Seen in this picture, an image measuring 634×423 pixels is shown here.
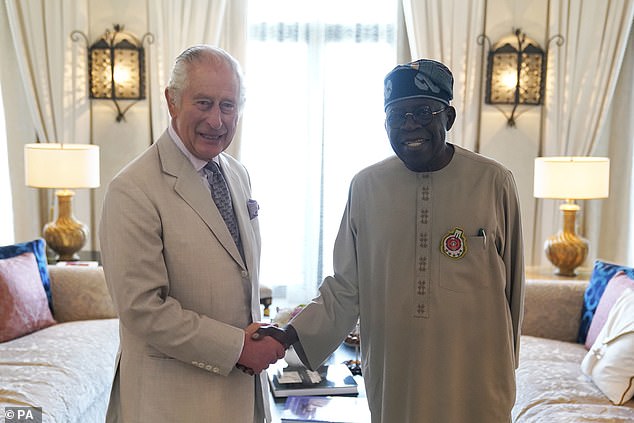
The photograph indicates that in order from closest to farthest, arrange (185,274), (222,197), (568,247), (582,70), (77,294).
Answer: (185,274)
(222,197)
(77,294)
(568,247)
(582,70)

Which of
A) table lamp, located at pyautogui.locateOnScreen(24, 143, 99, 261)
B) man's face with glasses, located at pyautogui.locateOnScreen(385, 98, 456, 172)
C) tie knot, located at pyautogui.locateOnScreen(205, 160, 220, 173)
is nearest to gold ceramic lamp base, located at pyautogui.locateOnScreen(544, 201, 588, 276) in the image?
man's face with glasses, located at pyautogui.locateOnScreen(385, 98, 456, 172)

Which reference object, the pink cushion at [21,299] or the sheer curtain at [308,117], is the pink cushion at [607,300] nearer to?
the sheer curtain at [308,117]

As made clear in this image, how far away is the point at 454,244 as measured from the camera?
1722 mm

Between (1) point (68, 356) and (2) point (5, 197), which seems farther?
(2) point (5, 197)

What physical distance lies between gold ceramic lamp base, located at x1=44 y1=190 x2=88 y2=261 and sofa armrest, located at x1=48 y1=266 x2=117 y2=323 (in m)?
0.47

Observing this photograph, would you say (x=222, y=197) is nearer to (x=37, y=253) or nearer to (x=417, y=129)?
(x=417, y=129)

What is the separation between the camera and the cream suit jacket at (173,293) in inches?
62.1

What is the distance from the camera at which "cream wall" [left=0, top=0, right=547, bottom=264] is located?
4410 mm

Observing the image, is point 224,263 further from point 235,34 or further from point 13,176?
point 13,176

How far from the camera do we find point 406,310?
1.75 meters

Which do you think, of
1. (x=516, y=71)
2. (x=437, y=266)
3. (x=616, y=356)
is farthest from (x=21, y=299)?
(x=516, y=71)

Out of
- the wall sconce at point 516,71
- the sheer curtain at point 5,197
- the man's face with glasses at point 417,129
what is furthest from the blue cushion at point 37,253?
the wall sconce at point 516,71

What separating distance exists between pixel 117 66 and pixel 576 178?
3.23 metres

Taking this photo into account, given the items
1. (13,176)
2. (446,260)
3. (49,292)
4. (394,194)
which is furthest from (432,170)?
(13,176)
